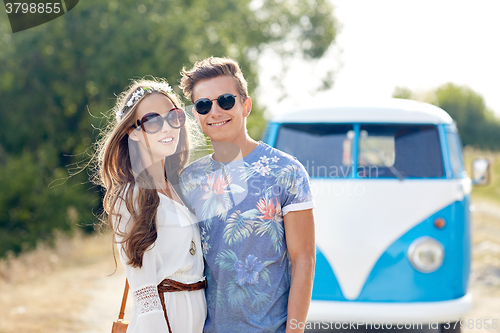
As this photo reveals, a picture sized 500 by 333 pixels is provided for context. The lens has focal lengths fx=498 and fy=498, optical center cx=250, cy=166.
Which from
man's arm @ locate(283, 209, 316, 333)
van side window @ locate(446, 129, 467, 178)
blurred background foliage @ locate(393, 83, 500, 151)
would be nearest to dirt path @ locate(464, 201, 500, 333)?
van side window @ locate(446, 129, 467, 178)

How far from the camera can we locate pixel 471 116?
40.2m

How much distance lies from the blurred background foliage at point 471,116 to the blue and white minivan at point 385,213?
37083 mm

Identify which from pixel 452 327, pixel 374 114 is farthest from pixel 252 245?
pixel 452 327

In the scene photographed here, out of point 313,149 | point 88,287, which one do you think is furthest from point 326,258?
point 88,287

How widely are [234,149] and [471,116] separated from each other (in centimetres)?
4201

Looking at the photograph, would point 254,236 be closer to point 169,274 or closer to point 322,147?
point 169,274

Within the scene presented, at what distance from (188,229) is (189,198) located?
0.84 feet

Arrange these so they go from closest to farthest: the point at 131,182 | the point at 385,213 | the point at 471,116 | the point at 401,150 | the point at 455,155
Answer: the point at 131,182, the point at 385,213, the point at 401,150, the point at 455,155, the point at 471,116

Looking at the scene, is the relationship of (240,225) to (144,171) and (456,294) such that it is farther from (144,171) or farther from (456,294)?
(456,294)

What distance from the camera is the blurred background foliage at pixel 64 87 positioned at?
36.9 ft

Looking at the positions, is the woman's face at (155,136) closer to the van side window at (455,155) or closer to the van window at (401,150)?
the van window at (401,150)

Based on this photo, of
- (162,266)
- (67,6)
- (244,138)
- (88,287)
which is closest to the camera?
(162,266)

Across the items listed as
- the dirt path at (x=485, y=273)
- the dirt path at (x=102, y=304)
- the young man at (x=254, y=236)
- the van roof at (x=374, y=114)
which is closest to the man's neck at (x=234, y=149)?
the young man at (x=254, y=236)

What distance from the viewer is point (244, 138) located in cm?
241
